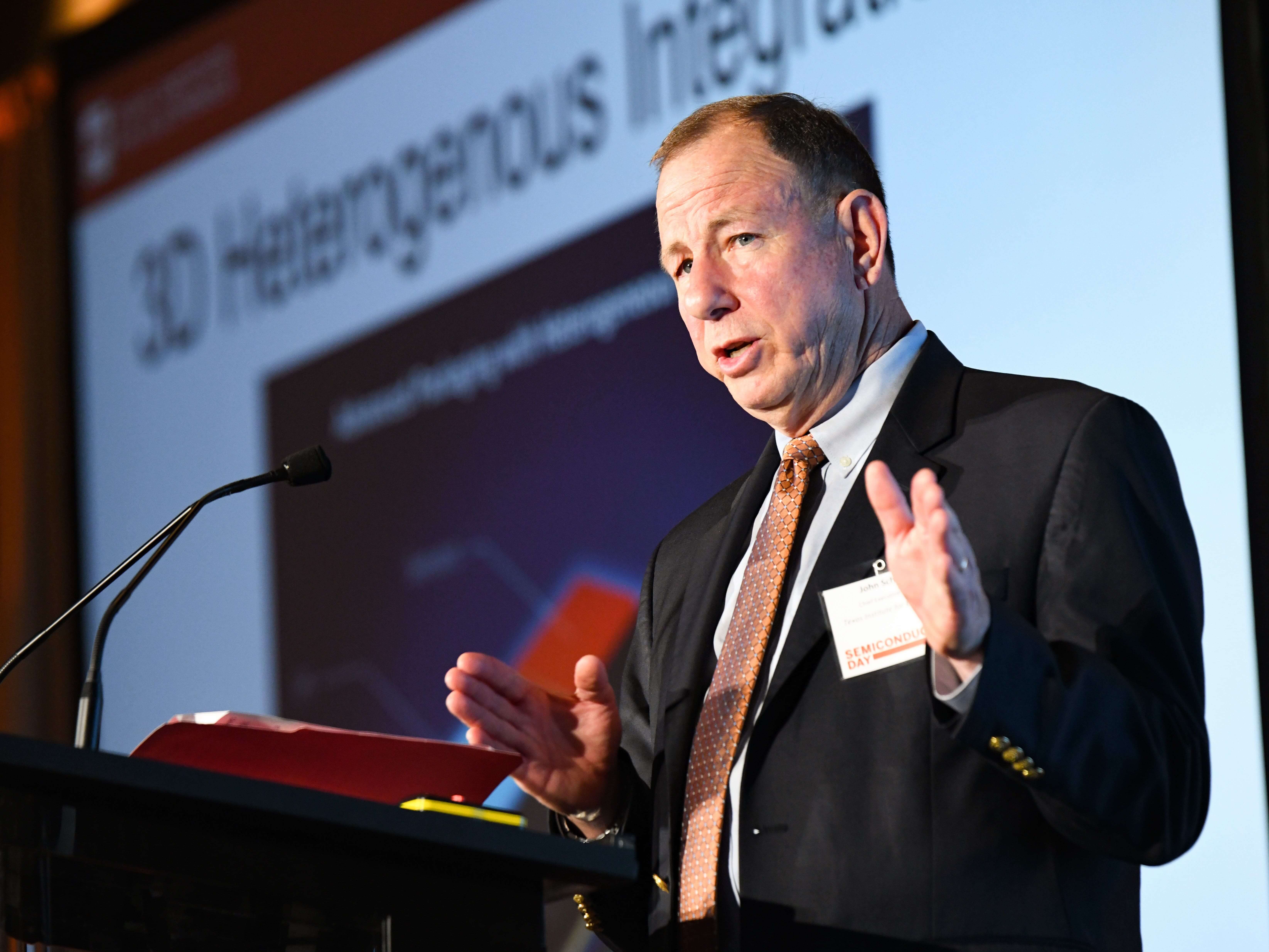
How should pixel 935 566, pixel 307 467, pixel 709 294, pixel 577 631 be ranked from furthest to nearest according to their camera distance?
pixel 577 631
pixel 709 294
pixel 307 467
pixel 935 566

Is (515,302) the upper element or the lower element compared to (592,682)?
upper

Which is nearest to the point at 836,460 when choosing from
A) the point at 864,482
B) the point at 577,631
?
the point at 864,482

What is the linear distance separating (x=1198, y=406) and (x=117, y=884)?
183cm

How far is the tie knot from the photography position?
6.89ft

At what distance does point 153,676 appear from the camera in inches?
185

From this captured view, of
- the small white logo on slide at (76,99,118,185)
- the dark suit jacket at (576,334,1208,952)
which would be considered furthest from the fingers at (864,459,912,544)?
the small white logo on slide at (76,99,118,185)

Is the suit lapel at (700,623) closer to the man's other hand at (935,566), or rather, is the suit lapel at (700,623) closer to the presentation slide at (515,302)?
the man's other hand at (935,566)

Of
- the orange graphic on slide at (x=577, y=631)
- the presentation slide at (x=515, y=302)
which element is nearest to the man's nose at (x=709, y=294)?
the presentation slide at (x=515, y=302)

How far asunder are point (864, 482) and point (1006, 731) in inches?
19.6

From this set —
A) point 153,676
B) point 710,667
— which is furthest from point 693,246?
point 153,676

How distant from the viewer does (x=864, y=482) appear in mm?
1914

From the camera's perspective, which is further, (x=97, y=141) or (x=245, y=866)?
(x=97, y=141)

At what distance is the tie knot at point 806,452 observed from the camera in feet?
6.89

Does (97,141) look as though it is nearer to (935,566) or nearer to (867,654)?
(867,654)
